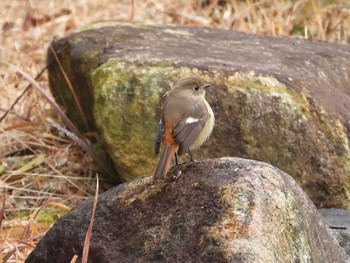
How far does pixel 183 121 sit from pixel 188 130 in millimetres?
55

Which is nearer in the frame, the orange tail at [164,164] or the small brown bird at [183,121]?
the orange tail at [164,164]

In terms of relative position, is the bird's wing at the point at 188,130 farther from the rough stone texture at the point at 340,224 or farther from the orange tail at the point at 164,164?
the rough stone texture at the point at 340,224

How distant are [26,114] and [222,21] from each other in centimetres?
317

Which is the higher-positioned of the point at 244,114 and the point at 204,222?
the point at 204,222

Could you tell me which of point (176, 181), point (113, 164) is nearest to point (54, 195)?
point (113, 164)

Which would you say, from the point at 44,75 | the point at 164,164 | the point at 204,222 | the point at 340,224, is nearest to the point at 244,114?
the point at 340,224

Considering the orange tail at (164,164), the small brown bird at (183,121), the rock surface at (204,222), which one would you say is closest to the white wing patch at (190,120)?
the small brown bird at (183,121)

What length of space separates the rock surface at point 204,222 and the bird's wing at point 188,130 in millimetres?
414

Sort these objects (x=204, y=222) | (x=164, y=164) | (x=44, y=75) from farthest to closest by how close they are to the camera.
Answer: (x=44, y=75) → (x=164, y=164) → (x=204, y=222)

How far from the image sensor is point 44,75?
839 centimetres

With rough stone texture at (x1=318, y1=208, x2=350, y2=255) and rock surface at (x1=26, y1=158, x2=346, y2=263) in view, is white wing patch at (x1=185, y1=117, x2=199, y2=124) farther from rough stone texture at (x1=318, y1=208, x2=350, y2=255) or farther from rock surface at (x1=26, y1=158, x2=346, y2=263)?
rough stone texture at (x1=318, y1=208, x2=350, y2=255)

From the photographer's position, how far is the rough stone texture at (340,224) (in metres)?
4.63

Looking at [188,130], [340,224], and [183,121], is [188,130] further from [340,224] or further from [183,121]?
[340,224]

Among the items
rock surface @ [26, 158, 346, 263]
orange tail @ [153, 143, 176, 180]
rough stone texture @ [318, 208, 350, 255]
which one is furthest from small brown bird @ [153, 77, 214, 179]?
rough stone texture @ [318, 208, 350, 255]
